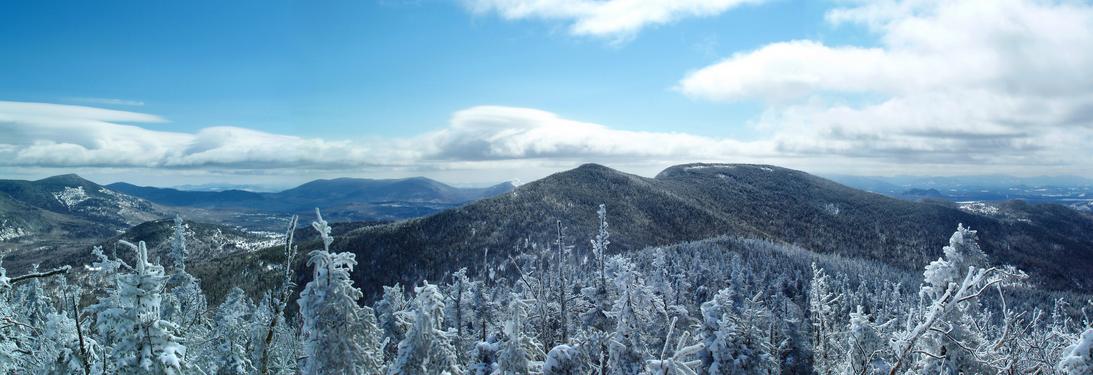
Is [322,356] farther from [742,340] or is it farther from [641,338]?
[742,340]

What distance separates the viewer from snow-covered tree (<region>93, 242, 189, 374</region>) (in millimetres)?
11828

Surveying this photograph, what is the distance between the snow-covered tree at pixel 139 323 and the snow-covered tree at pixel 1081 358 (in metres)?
18.3

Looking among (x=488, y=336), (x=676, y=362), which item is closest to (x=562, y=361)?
(x=676, y=362)

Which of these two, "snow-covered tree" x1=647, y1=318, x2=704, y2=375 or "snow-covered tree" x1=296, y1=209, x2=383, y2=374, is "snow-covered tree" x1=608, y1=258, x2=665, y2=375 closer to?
"snow-covered tree" x1=647, y1=318, x2=704, y2=375

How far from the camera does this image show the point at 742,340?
65.9 feet

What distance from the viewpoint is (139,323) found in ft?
40.2

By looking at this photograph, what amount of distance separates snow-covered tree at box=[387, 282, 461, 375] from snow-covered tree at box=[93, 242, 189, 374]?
5.42m

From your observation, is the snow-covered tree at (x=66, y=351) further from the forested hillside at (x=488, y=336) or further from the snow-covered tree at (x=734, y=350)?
the snow-covered tree at (x=734, y=350)

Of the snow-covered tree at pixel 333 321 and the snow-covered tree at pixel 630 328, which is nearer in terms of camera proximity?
the snow-covered tree at pixel 333 321

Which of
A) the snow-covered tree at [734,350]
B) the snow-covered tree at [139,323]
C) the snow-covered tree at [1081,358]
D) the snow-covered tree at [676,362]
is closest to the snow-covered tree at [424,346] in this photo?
the snow-covered tree at [139,323]

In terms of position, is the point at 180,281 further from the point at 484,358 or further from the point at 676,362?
the point at 676,362

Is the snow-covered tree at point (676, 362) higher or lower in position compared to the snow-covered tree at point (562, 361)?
higher

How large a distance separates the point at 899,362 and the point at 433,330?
1163cm

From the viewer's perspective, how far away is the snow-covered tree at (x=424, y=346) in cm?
1482
